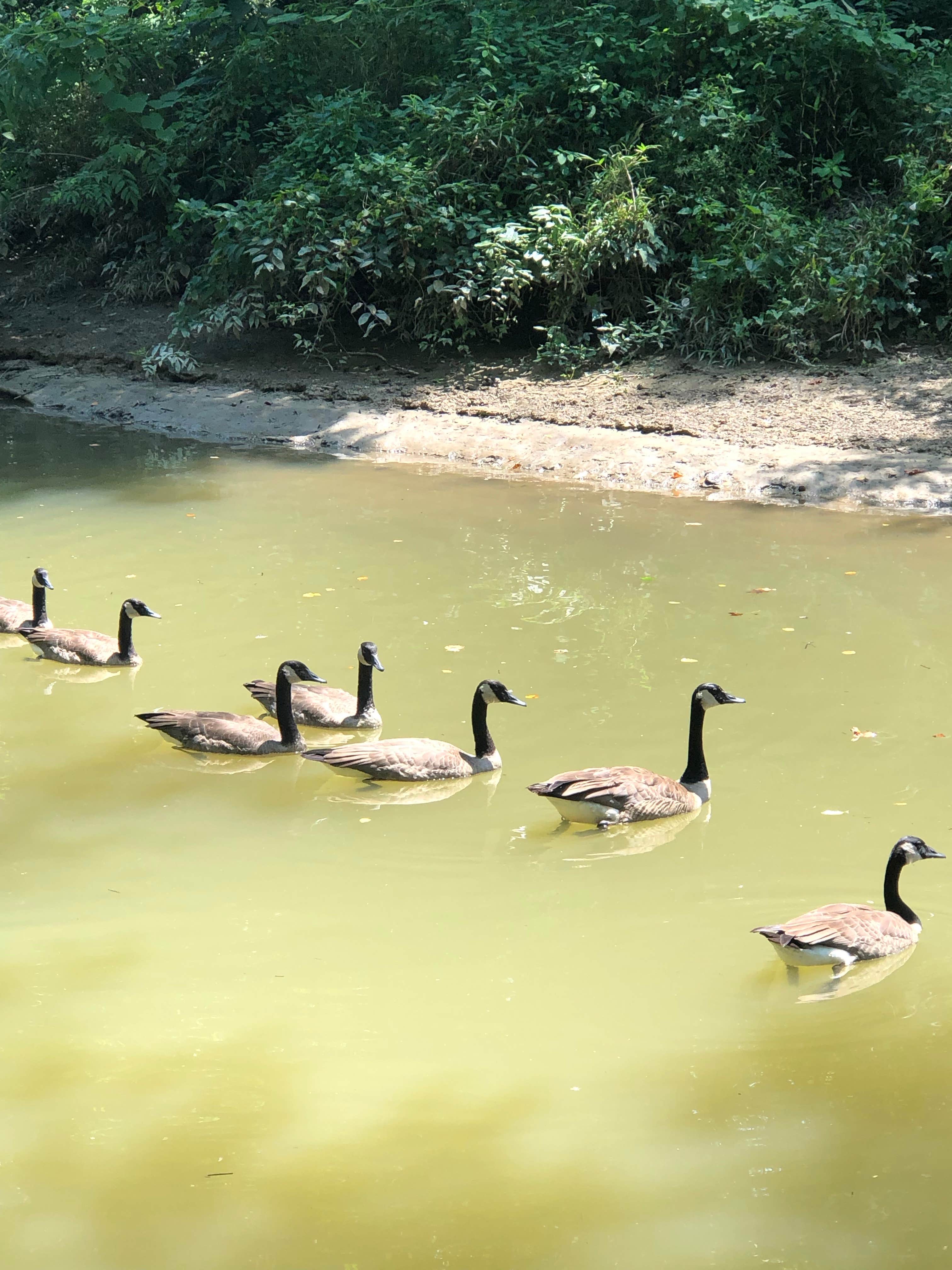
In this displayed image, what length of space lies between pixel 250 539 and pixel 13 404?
27.2 ft

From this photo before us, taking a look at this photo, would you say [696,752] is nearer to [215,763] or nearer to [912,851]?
[912,851]

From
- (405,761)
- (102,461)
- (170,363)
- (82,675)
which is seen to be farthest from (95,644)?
(170,363)

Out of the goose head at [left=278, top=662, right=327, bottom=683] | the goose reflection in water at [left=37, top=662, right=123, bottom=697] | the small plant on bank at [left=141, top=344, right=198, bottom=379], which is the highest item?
the small plant on bank at [left=141, top=344, right=198, bottom=379]

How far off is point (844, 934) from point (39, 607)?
6.52 meters

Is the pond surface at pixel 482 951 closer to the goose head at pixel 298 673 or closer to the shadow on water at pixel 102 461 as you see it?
the goose head at pixel 298 673

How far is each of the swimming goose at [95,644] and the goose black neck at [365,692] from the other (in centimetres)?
195

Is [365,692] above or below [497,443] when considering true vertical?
below

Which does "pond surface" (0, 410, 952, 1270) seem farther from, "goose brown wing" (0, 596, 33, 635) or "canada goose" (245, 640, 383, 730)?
"goose brown wing" (0, 596, 33, 635)

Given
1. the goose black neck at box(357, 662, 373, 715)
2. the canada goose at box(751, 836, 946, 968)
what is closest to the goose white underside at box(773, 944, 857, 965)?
the canada goose at box(751, 836, 946, 968)

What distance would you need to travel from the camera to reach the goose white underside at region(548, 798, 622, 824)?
249 inches

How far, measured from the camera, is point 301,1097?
14.2 ft

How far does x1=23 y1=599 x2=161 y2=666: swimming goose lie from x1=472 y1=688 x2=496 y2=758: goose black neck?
2.94 m

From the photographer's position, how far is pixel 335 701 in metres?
7.99

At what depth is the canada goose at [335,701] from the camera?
7.85m
